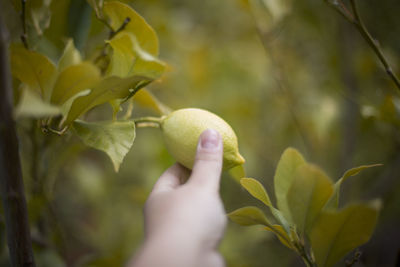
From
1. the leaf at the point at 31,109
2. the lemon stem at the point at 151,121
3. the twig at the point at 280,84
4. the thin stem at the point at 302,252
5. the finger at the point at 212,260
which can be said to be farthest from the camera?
the twig at the point at 280,84

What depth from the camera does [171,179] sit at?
2.05 feet

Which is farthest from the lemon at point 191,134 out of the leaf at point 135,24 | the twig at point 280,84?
the twig at point 280,84

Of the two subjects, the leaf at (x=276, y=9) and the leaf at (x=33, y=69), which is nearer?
the leaf at (x=33, y=69)

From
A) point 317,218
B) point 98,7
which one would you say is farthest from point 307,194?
point 98,7

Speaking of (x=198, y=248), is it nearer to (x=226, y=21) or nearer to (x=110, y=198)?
(x=110, y=198)

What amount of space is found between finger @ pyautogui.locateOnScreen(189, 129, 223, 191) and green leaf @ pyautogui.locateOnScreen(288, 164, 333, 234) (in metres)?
0.13

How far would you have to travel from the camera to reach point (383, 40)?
1248 millimetres

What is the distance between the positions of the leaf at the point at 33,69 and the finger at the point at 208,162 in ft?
0.88

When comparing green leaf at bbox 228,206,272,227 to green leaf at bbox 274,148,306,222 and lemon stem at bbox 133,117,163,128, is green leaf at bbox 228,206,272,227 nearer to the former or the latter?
green leaf at bbox 274,148,306,222

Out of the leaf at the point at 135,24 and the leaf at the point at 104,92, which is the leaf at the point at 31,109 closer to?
the leaf at the point at 104,92

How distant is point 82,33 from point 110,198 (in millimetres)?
984

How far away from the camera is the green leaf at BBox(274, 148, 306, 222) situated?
0.62 m

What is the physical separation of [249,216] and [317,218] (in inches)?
4.8

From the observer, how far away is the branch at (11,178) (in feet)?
1.35
